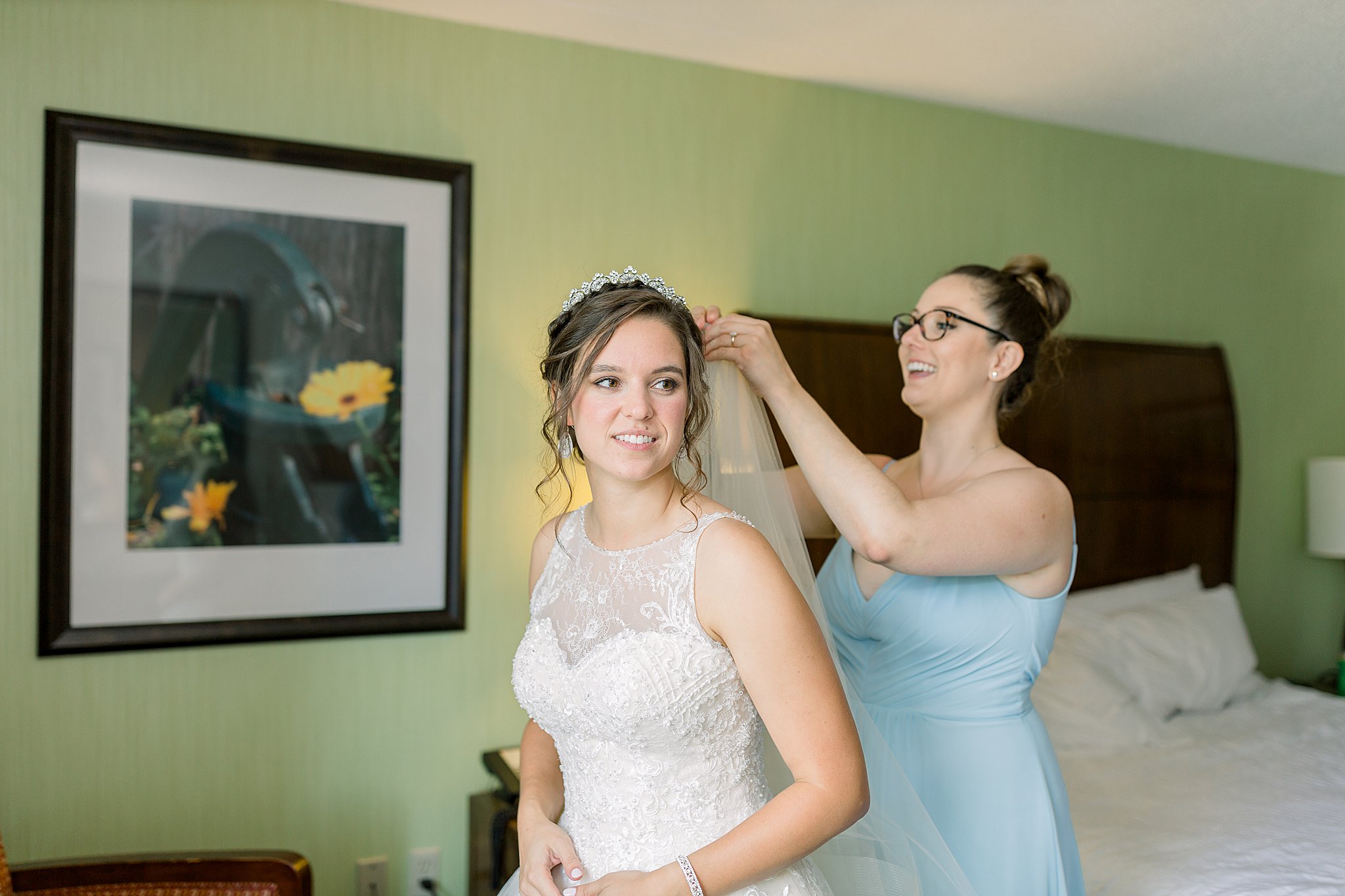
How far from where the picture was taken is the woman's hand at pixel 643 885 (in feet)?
4.19

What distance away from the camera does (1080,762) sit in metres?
2.87

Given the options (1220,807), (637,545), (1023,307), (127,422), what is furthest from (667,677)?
(1220,807)

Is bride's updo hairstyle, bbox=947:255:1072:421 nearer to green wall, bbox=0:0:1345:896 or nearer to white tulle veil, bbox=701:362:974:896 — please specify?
white tulle veil, bbox=701:362:974:896

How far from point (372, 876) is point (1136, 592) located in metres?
2.76

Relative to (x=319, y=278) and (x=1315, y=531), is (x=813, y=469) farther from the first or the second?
(x=1315, y=531)

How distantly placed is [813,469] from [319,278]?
4.98 ft

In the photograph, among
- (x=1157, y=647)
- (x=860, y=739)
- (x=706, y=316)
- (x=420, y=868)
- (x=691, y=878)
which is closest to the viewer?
(x=691, y=878)

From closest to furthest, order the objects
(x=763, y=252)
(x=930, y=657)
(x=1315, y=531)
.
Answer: (x=930, y=657)
(x=763, y=252)
(x=1315, y=531)

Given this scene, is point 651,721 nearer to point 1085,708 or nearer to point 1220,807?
point 1220,807

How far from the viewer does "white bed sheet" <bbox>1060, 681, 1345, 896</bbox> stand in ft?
7.07

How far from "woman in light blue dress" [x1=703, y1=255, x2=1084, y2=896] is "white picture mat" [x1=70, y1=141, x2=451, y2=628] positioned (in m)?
1.16

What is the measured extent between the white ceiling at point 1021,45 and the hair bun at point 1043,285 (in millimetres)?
950

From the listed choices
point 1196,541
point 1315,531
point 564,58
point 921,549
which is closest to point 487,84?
point 564,58

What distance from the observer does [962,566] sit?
5.58 feet
